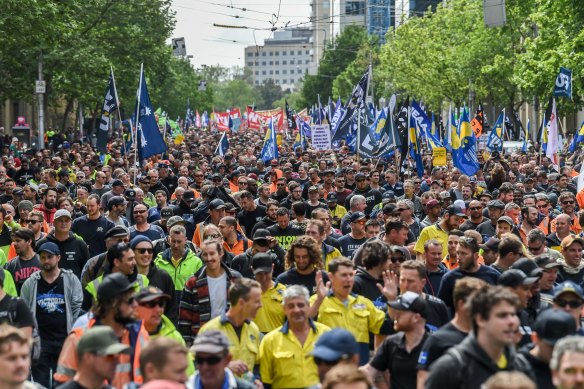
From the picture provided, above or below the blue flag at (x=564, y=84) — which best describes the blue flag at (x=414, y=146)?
below

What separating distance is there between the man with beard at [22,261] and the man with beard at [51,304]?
112 centimetres

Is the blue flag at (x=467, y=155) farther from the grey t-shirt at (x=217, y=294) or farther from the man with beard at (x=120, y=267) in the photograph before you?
the man with beard at (x=120, y=267)

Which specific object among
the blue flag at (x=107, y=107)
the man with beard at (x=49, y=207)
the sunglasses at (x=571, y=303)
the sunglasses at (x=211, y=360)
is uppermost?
Result: the blue flag at (x=107, y=107)

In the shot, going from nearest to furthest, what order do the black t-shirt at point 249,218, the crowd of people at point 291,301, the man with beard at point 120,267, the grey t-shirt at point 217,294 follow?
the crowd of people at point 291,301 → the man with beard at point 120,267 → the grey t-shirt at point 217,294 → the black t-shirt at point 249,218

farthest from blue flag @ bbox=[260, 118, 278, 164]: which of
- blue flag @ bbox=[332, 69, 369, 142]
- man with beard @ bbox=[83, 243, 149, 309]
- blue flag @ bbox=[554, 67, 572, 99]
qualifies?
man with beard @ bbox=[83, 243, 149, 309]

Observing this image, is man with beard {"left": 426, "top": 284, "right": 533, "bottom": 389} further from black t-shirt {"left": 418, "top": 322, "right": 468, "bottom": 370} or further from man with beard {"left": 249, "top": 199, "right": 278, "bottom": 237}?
man with beard {"left": 249, "top": 199, "right": 278, "bottom": 237}

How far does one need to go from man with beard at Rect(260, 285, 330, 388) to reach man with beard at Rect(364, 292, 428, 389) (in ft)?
1.30

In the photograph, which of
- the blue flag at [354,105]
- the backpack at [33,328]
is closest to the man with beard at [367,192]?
the blue flag at [354,105]

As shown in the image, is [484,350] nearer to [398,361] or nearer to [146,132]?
[398,361]

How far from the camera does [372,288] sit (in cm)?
997

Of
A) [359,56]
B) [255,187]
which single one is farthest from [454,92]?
[255,187]

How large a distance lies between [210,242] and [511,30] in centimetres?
4711

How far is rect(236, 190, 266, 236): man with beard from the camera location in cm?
1661

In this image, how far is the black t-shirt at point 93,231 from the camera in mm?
14391
